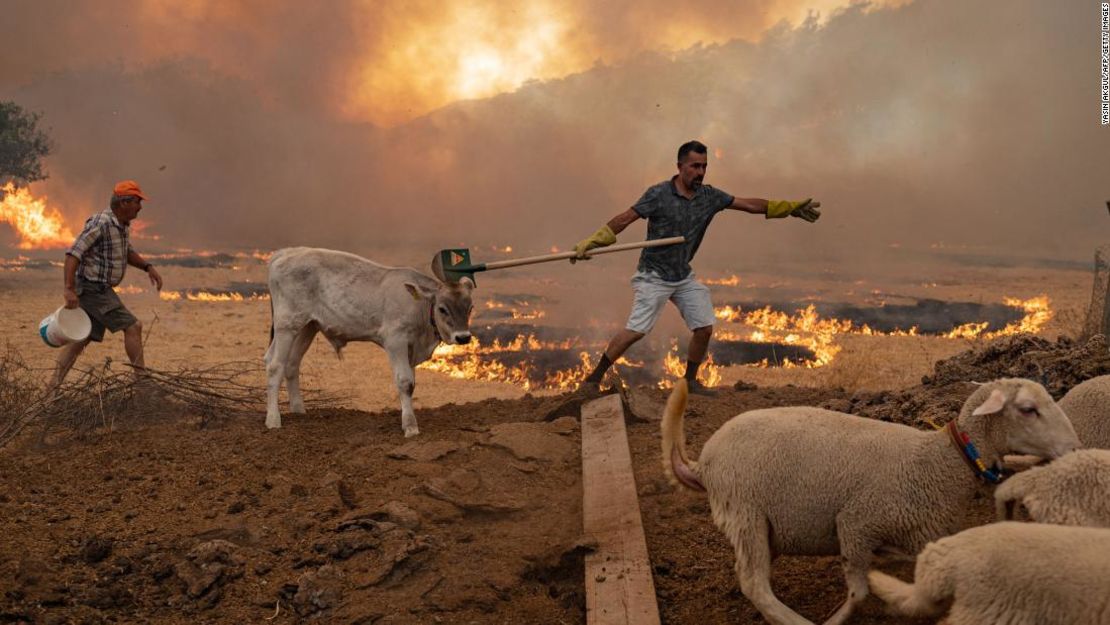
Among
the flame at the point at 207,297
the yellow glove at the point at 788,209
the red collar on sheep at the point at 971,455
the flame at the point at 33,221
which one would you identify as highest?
the flame at the point at 33,221

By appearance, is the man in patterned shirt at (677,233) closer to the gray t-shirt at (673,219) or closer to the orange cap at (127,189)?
the gray t-shirt at (673,219)

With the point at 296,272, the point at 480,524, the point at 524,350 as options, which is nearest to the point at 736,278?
the point at 524,350

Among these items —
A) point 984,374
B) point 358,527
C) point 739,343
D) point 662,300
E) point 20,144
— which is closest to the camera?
point 358,527

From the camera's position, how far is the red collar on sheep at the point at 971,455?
4.08 metres

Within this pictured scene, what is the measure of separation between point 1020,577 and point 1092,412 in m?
2.18

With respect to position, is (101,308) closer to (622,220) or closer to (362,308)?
(362,308)

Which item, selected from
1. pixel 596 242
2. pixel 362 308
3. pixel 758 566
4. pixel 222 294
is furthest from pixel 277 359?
pixel 222 294

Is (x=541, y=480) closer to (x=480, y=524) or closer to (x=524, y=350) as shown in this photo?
(x=480, y=524)

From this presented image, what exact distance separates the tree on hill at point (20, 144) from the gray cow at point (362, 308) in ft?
59.1

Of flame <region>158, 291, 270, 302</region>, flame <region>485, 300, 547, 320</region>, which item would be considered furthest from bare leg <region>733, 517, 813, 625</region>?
flame <region>158, 291, 270, 302</region>

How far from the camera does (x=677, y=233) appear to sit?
8.67 meters

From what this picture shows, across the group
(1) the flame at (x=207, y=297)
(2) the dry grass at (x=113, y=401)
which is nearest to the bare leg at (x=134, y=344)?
(2) the dry grass at (x=113, y=401)

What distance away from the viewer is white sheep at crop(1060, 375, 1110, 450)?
472 centimetres

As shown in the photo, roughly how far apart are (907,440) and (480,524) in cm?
292
